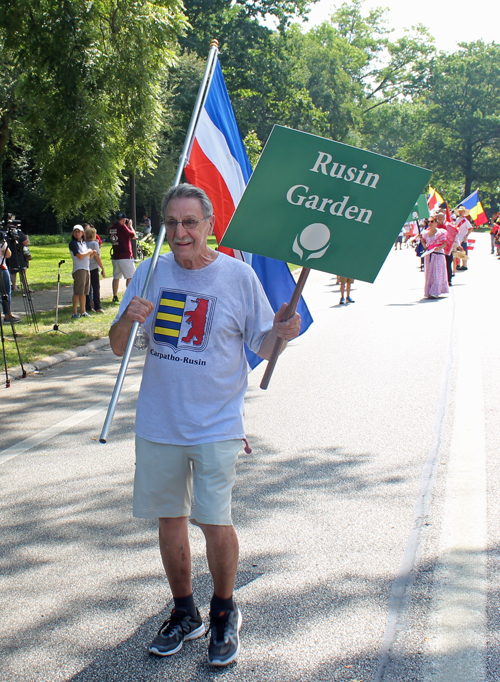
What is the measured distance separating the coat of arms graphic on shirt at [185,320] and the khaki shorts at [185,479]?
0.43 meters

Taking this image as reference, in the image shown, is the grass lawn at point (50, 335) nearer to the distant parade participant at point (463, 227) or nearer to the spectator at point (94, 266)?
the spectator at point (94, 266)

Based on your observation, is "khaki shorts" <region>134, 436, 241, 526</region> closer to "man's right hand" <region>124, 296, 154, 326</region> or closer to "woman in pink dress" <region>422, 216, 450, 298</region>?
"man's right hand" <region>124, 296, 154, 326</region>

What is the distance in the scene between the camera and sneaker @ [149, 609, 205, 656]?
3.12 metres

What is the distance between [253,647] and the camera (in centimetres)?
317

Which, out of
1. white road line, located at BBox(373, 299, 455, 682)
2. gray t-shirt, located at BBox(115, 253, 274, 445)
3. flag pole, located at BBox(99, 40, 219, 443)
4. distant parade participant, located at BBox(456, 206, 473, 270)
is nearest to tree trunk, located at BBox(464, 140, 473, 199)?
distant parade participant, located at BBox(456, 206, 473, 270)

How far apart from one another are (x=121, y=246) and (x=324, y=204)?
12.6 meters

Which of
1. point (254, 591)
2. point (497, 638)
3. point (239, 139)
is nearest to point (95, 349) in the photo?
point (239, 139)

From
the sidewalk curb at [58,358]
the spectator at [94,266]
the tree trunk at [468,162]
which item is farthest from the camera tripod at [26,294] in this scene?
the tree trunk at [468,162]

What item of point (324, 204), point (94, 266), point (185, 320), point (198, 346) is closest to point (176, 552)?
point (198, 346)

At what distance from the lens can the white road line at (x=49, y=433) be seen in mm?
6051

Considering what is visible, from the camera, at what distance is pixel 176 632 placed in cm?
317

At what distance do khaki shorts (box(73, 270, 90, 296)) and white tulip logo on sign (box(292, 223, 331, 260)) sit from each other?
1074 cm

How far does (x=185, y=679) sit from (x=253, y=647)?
352 millimetres

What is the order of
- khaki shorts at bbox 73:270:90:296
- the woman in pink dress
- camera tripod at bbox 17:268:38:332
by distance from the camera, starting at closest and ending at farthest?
camera tripod at bbox 17:268:38:332, khaki shorts at bbox 73:270:90:296, the woman in pink dress
